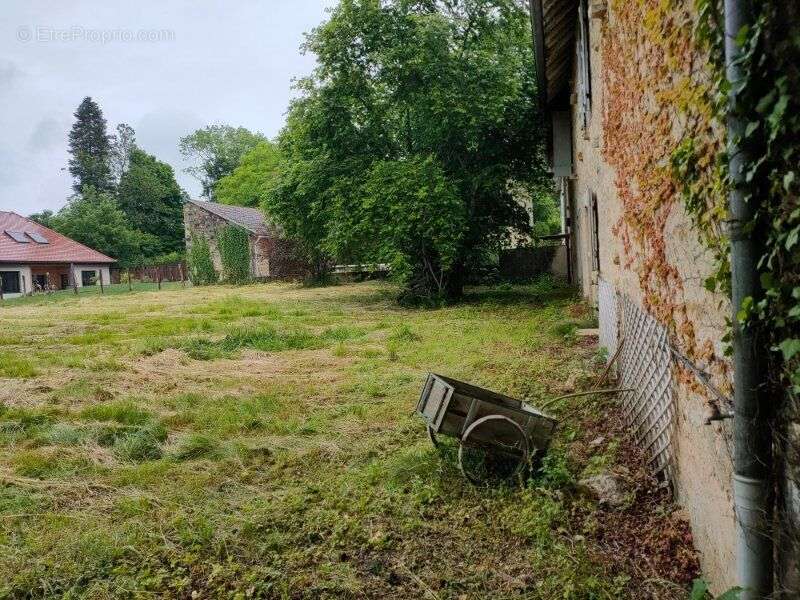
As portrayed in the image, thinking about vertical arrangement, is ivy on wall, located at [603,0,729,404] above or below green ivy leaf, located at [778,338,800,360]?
above

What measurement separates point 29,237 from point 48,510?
120 feet

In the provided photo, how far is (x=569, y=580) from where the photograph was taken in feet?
8.40

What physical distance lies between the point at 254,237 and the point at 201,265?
13.8ft

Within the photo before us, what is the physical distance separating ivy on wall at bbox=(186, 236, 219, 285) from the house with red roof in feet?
18.6

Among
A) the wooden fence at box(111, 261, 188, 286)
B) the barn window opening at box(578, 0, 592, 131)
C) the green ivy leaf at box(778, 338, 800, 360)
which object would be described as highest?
the barn window opening at box(578, 0, 592, 131)

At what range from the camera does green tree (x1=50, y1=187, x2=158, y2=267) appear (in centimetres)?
4000

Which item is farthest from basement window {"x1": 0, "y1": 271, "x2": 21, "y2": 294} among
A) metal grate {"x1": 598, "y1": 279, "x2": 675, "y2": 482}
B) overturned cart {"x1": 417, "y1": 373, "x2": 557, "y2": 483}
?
metal grate {"x1": 598, "y1": 279, "x2": 675, "y2": 482}

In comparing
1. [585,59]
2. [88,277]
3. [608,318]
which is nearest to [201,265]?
[88,277]

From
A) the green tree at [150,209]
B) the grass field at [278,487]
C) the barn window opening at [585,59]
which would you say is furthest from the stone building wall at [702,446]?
the green tree at [150,209]

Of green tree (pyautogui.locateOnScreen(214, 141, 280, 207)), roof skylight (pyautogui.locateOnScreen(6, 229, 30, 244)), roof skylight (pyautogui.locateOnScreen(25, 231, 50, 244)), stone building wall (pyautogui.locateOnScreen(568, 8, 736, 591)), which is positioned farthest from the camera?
green tree (pyautogui.locateOnScreen(214, 141, 280, 207))

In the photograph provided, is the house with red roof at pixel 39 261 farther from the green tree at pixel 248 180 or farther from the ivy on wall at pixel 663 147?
the ivy on wall at pixel 663 147

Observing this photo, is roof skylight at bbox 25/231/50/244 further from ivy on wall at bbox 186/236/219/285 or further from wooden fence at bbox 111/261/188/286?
ivy on wall at bbox 186/236/219/285

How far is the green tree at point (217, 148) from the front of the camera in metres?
62.6

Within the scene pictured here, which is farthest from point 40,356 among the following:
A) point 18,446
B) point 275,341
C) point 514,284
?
point 514,284
